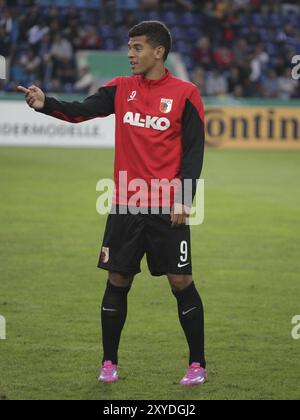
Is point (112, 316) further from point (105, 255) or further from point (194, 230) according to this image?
point (194, 230)

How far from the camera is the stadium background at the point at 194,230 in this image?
21.6 feet

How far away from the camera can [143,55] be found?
6035 millimetres

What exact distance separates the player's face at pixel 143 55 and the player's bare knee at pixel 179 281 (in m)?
1.31

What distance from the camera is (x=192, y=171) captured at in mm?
5992

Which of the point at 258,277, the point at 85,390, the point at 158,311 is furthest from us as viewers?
the point at 258,277

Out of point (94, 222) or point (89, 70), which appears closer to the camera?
point (94, 222)

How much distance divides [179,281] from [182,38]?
24.3m

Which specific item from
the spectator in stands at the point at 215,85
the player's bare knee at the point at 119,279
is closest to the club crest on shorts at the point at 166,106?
the player's bare knee at the point at 119,279

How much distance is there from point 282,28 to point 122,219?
2508 centimetres

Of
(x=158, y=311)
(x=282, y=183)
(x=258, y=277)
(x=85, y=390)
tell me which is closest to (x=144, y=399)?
(x=85, y=390)

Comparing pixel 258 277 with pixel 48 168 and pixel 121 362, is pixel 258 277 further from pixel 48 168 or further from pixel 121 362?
pixel 48 168

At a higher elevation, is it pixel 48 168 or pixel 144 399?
pixel 48 168
